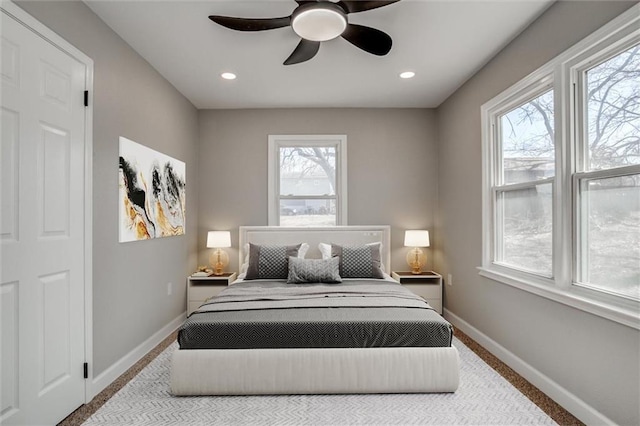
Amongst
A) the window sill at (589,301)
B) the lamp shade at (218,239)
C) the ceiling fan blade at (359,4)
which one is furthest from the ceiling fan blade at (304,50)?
the lamp shade at (218,239)

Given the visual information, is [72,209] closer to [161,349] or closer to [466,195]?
[161,349]

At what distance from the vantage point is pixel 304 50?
255 cm

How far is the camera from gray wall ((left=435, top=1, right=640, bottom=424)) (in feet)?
6.29

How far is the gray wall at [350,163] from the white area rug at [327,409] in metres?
2.37

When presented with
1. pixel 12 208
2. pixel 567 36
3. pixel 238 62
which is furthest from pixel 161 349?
pixel 567 36

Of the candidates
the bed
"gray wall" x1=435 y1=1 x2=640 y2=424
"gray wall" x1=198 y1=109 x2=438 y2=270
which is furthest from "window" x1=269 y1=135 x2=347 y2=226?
the bed

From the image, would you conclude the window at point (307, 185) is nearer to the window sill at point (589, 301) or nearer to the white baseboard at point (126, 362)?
the white baseboard at point (126, 362)

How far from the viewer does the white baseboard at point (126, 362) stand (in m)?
2.44

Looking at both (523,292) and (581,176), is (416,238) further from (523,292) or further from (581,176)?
(581,176)

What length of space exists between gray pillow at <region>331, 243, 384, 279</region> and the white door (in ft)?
7.68

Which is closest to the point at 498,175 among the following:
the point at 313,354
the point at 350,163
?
the point at 350,163

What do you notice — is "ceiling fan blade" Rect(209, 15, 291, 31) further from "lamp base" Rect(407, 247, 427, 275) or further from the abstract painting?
"lamp base" Rect(407, 247, 427, 275)

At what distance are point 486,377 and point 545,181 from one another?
4.96ft

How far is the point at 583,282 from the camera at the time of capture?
2.22m
